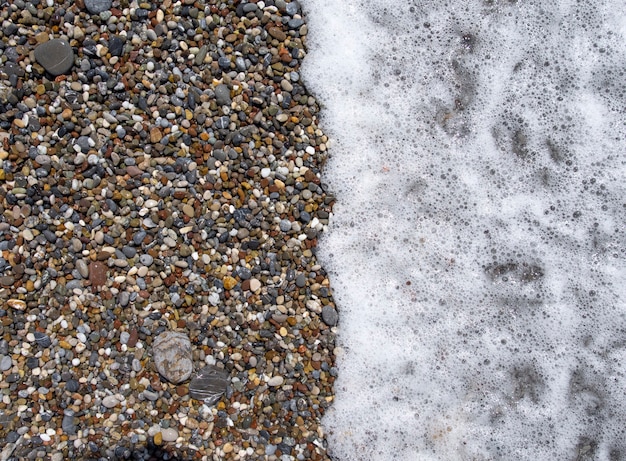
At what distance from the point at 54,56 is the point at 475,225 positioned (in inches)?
114

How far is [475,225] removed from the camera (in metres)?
3.25

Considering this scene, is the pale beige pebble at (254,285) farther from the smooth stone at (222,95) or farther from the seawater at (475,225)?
the smooth stone at (222,95)

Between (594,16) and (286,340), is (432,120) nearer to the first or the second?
(594,16)

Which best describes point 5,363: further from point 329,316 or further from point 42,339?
point 329,316

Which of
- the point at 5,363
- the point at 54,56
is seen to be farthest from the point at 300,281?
the point at 54,56

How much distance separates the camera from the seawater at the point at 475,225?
10.4 feet

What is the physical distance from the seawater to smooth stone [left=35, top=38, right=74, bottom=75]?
1510 millimetres

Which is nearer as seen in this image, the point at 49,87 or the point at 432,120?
the point at 49,87

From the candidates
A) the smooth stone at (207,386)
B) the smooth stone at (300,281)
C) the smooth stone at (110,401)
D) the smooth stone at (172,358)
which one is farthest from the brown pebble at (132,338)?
the smooth stone at (300,281)

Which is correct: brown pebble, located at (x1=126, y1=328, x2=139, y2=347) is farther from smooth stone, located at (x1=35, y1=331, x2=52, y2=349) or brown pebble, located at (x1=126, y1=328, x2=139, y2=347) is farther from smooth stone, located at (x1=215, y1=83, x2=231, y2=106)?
smooth stone, located at (x1=215, y1=83, x2=231, y2=106)

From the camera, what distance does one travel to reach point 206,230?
3.10 m

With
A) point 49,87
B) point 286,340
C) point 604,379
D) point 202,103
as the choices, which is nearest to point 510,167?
point 604,379

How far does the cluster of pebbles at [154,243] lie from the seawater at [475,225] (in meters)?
0.32

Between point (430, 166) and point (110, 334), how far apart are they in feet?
7.63
